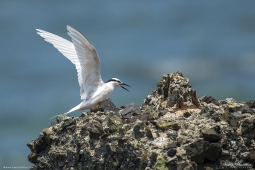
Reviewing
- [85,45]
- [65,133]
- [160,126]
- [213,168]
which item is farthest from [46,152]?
[85,45]

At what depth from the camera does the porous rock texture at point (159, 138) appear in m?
9.13

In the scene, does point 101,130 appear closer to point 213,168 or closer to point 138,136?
point 138,136

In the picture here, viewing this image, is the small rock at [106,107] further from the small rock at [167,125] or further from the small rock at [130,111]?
the small rock at [167,125]

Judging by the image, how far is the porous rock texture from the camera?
9133mm

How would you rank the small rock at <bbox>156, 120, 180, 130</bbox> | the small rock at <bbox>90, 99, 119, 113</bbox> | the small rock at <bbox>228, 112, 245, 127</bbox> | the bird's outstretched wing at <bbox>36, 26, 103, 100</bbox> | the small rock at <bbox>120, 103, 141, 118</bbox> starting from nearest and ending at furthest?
the small rock at <bbox>228, 112, 245, 127</bbox>
the small rock at <bbox>156, 120, 180, 130</bbox>
the small rock at <bbox>120, 103, 141, 118</bbox>
the small rock at <bbox>90, 99, 119, 113</bbox>
the bird's outstretched wing at <bbox>36, 26, 103, 100</bbox>

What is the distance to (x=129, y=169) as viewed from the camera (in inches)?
363

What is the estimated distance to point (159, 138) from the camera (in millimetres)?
9492

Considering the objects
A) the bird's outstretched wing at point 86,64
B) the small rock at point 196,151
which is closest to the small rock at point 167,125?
the small rock at point 196,151

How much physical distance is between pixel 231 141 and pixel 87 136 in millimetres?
2009

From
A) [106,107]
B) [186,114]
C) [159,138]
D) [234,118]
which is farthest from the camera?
[106,107]

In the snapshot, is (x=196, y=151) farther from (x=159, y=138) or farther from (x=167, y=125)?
(x=167, y=125)

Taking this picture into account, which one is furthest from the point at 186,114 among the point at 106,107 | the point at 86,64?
the point at 86,64

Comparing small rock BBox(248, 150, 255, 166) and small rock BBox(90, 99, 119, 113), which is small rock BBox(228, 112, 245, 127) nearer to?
small rock BBox(248, 150, 255, 166)

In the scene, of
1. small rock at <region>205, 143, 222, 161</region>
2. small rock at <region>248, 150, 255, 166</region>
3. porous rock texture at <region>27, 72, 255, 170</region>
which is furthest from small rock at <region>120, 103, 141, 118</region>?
small rock at <region>248, 150, 255, 166</region>
